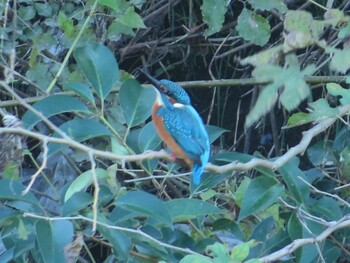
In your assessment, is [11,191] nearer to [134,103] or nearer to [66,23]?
[134,103]

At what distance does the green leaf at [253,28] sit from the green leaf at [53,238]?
969 mm

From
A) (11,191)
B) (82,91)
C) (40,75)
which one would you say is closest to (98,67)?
(82,91)

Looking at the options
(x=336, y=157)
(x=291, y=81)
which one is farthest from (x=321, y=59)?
(x=291, y=81)

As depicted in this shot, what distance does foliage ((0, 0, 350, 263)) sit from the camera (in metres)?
2.09

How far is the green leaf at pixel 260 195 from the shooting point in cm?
246

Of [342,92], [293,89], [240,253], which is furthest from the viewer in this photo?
[342,92]

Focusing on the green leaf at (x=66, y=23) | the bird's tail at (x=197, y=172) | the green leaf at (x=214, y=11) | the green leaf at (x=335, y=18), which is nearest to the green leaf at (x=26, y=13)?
the green leaf at (x=66, y=23)

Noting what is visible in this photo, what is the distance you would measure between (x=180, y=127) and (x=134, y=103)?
178mm

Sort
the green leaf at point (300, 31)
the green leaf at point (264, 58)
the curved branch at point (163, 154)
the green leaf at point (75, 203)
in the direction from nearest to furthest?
the green leaf at point (264, 58) < the green leaf at point (300, 31) < the curved branch at point (163, 154) < the green leaf at point (75, 203)

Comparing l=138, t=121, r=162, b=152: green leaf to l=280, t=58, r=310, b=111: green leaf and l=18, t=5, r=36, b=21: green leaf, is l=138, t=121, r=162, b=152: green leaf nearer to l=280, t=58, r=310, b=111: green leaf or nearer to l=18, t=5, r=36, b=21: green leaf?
l=18, t=5, r=36, b=21: green leaf

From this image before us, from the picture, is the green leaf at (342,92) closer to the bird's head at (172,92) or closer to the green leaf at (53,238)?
the bird's head at (172,92)

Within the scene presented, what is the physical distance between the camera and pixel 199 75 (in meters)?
3.96

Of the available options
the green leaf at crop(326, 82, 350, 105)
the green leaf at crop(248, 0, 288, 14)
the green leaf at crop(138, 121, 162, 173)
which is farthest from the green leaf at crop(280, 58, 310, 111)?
the green leaf at crop(248, 0, 288, 14)

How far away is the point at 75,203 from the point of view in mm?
2332
